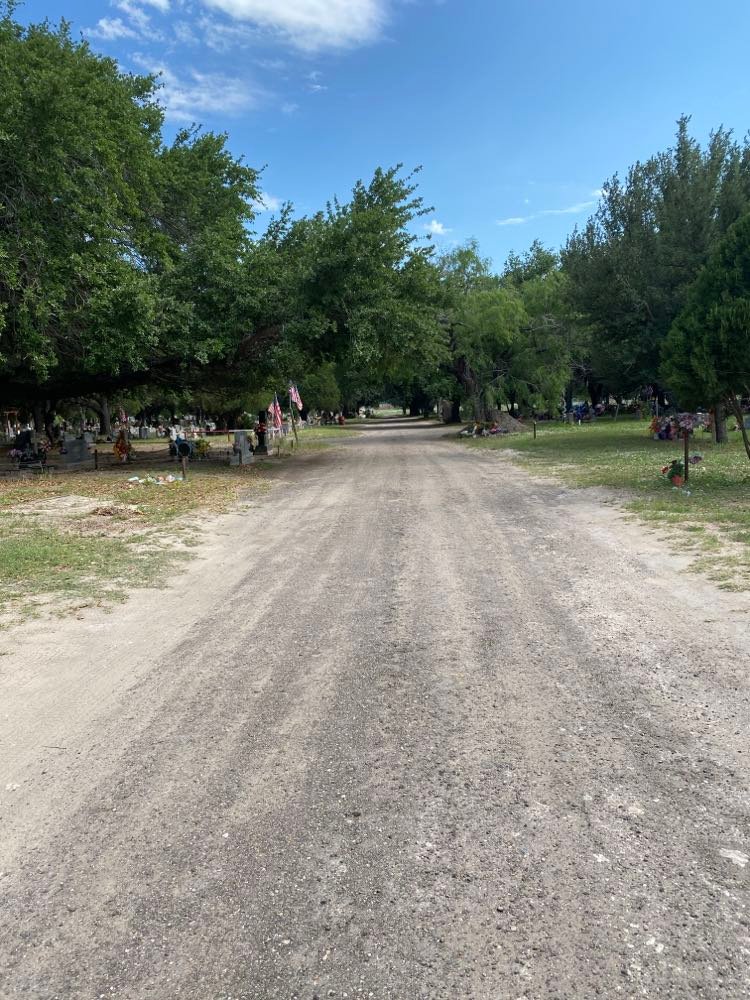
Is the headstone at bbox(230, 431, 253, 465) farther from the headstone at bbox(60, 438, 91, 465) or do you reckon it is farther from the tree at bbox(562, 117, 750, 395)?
the tree at bbox(562, 117, 750, 395)

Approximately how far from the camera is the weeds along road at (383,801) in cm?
206

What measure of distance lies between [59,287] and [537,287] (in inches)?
916

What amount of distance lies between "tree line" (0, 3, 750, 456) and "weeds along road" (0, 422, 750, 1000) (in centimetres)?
919

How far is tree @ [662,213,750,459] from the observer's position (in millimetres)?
11133

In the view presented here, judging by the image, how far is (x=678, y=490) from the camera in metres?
11.3

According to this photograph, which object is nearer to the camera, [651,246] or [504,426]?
[651,246]

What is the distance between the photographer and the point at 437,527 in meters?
9.03

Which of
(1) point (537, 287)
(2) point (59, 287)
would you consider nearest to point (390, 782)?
(2) point (59, 287)

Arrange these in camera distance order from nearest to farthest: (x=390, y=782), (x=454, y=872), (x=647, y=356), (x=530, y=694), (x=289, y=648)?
(x=454, y=872)
(x=390, y=782)
(x=530, y=694)
(x=289, y=648)
(x=647, y=356)

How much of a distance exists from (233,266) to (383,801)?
17.5 metres

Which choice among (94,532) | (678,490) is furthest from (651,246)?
(94,532)

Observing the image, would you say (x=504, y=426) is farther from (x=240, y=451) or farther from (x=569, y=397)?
(x=569, y=397)

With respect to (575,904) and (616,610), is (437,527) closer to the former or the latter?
(616,610)

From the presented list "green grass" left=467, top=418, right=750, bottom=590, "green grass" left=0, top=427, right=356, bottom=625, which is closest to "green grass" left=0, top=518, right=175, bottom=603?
"green grass" left=0, top=427, right=356, bottom=625
